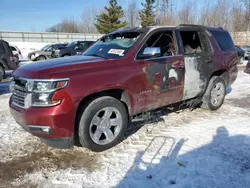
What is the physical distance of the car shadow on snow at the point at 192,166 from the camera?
288 cm

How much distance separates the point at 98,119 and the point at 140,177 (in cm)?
106

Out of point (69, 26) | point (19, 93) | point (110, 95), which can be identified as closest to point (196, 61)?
point (110, 95)

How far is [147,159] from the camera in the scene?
11.1 feet

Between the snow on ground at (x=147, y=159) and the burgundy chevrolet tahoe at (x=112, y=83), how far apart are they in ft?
1.06

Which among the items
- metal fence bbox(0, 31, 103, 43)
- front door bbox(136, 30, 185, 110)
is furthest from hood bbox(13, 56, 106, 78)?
metal fence bbox(0, 31, 103, 43)

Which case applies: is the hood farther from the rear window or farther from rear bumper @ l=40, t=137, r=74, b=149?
the rear window

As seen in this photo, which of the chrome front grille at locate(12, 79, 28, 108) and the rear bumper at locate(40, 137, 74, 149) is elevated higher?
the chrome front grille at locate(12, 79, 28, 108)

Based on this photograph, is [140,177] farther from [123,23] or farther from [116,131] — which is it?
[123,23]

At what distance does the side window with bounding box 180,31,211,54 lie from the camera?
505 centimetres

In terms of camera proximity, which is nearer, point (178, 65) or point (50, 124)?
point (50, 124)

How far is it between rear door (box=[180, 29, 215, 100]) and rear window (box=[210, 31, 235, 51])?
420 millimetres

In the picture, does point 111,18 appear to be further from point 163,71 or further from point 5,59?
point 163,71

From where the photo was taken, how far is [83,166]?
3.28 metres

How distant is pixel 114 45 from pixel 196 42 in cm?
207
